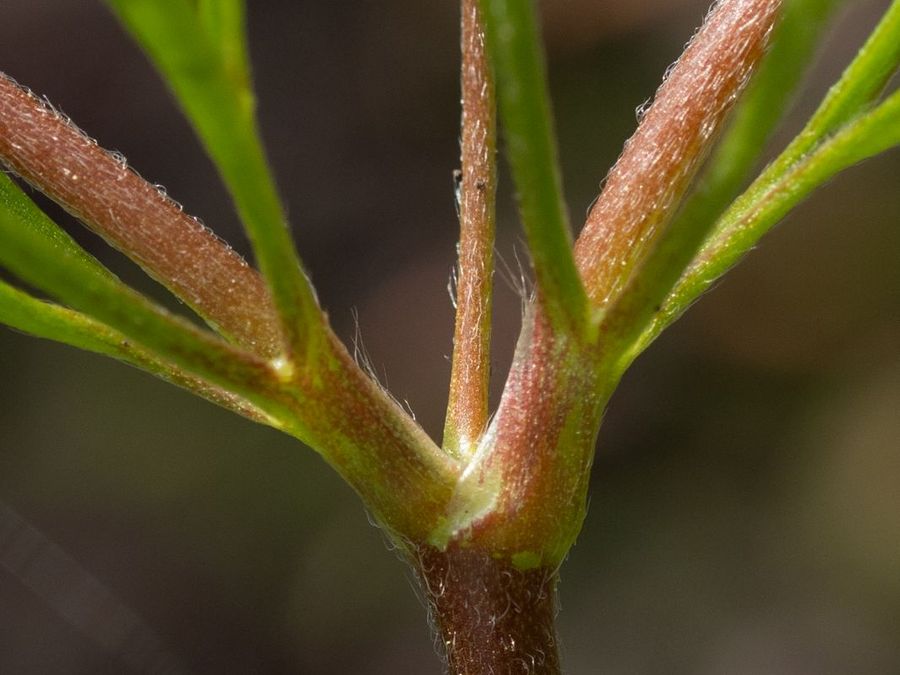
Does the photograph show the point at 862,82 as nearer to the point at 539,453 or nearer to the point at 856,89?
the point at 856,89

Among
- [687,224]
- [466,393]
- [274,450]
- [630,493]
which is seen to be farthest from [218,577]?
[687,224]

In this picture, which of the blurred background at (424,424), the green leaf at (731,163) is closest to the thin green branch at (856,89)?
the green leaf at (731,163)

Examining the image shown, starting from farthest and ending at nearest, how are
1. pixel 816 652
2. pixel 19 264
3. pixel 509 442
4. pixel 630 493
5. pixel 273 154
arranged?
1. pixel 273 154
2. pixel 630 493
3. pixel 816 652
4. pixel 509 442
5. pixel 19 264

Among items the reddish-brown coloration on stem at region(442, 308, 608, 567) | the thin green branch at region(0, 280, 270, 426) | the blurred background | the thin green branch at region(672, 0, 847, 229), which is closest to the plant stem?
the reddish-brown coloration on stem at region(442, 308, 608, 567)

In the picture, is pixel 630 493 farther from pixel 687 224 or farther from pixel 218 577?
pixel 687 224

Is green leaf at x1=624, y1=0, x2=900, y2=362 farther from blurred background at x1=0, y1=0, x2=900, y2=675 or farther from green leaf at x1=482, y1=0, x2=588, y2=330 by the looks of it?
blurred background at x1=0, y1=0, x2=900, y2=675
